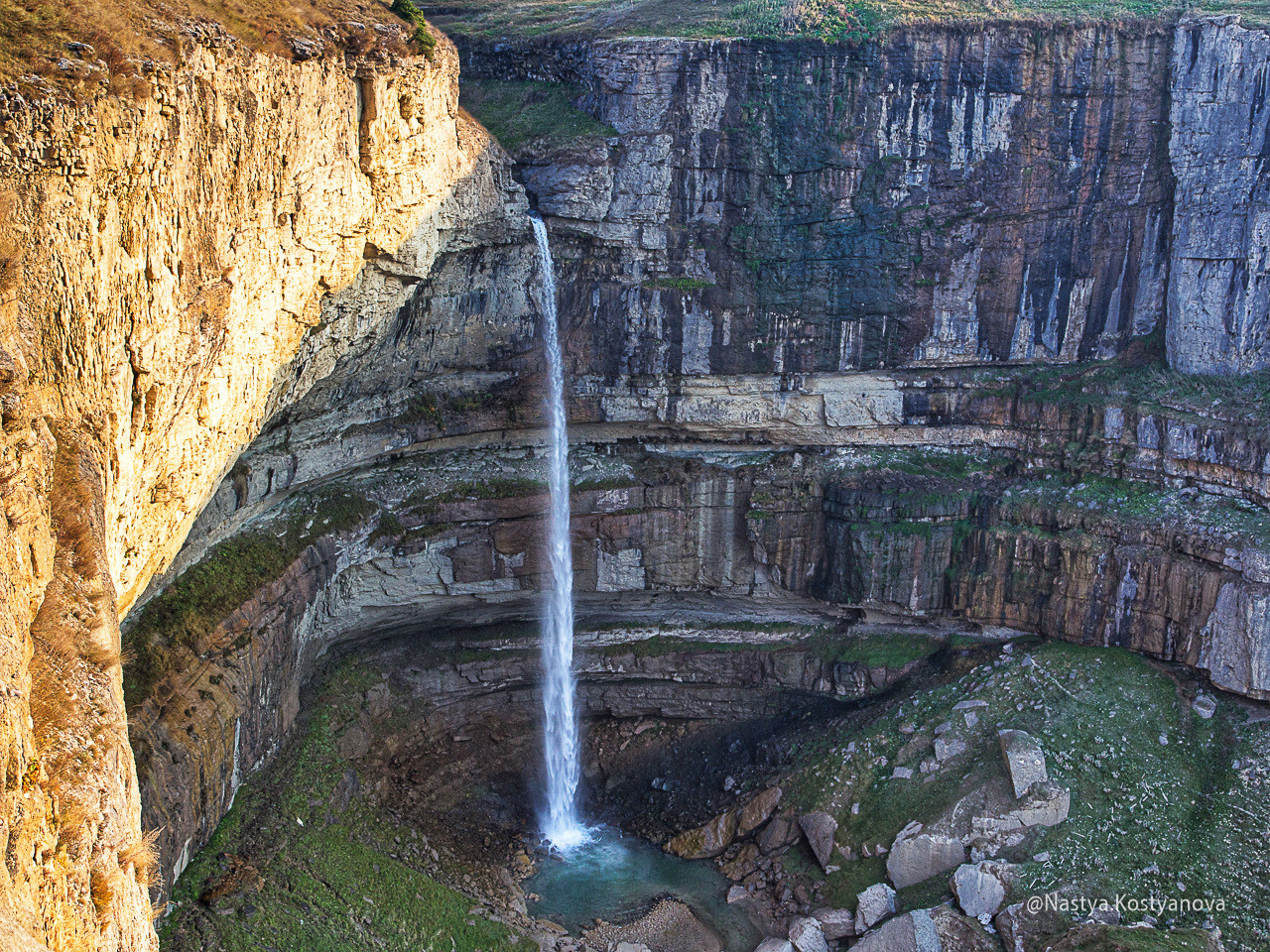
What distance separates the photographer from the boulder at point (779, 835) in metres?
29.7

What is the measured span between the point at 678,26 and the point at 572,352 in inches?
465

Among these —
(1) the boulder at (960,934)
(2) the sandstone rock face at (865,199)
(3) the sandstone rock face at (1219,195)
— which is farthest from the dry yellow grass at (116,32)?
(3) the sandstone rock face at (1219,195)

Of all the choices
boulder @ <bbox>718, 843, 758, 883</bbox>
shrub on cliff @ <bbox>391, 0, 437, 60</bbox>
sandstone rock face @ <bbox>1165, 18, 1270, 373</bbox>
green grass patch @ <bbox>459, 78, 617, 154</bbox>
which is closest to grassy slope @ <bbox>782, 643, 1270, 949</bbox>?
boulder @ <bbox>718, 843, 758, 883</bbox>

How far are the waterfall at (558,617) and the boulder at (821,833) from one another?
24.0 ft

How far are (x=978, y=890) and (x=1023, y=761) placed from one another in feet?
12.1

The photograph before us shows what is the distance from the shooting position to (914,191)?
33250 mm

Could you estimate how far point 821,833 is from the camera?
1137 inches

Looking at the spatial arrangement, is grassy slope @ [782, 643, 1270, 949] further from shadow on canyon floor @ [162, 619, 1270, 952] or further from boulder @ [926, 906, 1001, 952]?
boulder @ [926, 906, 1001, 952]

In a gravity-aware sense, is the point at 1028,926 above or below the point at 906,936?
above

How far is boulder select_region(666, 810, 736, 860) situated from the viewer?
3044 centimetres

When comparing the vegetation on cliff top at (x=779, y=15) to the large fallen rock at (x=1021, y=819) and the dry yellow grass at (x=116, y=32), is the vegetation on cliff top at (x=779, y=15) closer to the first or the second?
the dry yellow grass at (x=116, y=32)

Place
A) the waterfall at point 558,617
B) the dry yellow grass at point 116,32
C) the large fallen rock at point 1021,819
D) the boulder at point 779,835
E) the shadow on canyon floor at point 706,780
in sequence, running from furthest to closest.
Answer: the waterfall at point 558,617, the boulder at point 779,835, the large fallen rock at point 1021,819, the shadow on canyon floor at point 706,780, the dry yellow grass at point 116,32

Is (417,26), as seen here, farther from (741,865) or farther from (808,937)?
(808,937)

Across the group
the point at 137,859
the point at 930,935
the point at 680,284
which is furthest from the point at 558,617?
the point at 137,859
